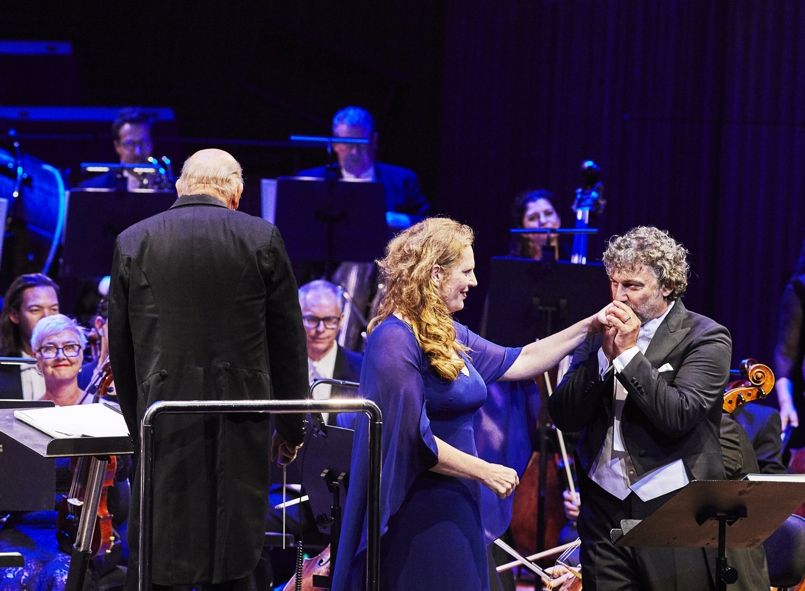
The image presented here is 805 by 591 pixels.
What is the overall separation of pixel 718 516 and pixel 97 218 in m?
3.80

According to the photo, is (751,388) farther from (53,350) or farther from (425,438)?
(53,350)

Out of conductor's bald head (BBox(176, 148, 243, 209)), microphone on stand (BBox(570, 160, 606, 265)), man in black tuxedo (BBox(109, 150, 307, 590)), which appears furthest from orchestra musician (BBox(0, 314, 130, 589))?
microphone on stand (BBox(570, 160, 606, 265))

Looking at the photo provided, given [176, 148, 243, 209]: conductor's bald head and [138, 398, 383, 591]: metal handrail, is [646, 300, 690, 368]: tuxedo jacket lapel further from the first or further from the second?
[176, 148, 243, 209]: conductor's bald head

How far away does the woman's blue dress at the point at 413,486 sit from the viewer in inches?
130

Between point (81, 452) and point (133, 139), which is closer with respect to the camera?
point (81, 452)

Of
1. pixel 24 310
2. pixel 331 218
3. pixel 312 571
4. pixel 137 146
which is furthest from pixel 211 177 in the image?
pixel 137 146

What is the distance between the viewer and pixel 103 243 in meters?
6.16

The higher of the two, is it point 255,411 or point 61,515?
point 255,411

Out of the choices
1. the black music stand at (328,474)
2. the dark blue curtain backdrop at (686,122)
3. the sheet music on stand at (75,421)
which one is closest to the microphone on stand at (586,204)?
the dark blue curtain backdrop at (686,122)

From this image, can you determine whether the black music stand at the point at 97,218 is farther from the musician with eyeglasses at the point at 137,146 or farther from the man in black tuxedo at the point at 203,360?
the man in black tuxedo at the point at 203,360

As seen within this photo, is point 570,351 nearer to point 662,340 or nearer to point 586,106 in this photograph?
point 662,340

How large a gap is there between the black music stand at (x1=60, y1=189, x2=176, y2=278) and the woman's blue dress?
3002 mm

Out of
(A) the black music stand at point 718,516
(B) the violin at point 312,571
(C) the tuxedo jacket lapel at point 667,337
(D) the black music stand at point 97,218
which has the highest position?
(D) the black music stand at point 97,218

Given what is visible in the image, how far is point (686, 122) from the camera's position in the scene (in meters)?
7.02
